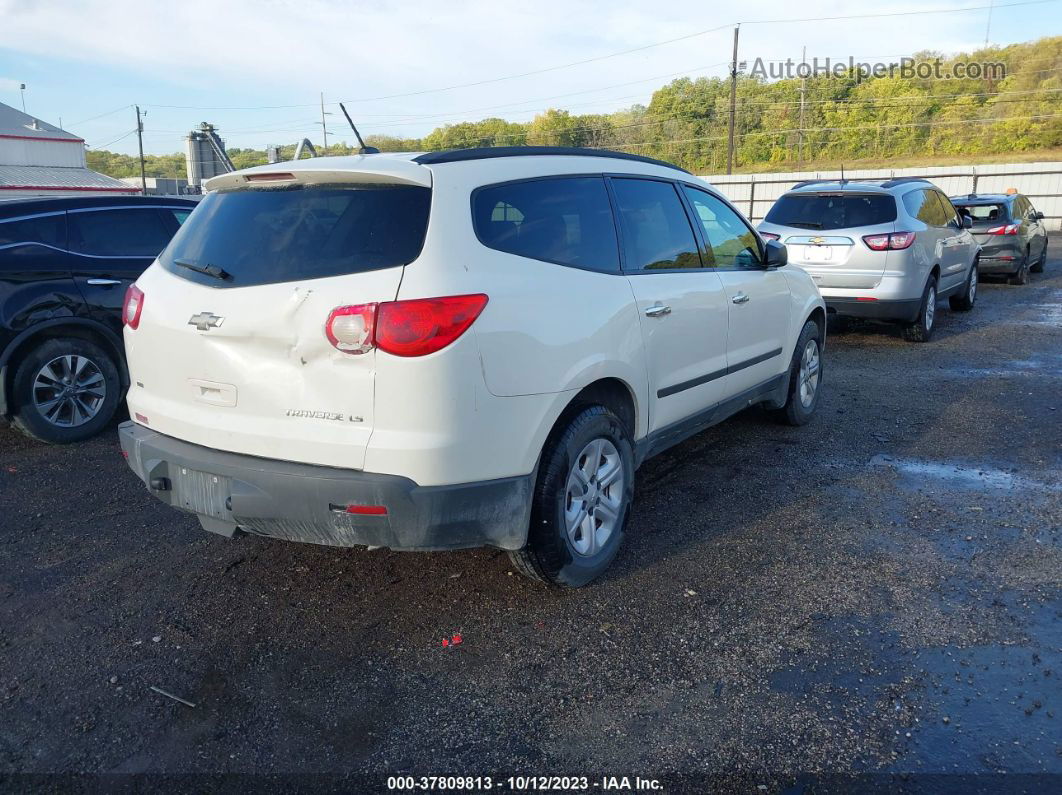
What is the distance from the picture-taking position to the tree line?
174 ft

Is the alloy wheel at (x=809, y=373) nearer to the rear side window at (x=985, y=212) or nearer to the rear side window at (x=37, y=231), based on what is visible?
the rear side window at (x=37, y=231)

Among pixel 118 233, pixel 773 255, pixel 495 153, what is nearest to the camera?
pixel 495 153

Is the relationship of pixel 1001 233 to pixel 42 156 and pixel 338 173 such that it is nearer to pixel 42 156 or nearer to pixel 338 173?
pixel 338 173

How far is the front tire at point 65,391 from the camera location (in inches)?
226

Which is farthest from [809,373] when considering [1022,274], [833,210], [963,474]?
[1022,274]

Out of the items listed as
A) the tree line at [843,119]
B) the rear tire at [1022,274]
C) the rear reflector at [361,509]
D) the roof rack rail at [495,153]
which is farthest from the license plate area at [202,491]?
the tree line at [843,119]

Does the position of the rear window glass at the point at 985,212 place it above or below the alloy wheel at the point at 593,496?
above

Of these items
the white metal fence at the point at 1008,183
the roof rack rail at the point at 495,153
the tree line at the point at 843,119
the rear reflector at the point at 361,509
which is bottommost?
the rear reflector at the point at 361,509

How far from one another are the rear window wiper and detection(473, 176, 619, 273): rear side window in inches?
40.4

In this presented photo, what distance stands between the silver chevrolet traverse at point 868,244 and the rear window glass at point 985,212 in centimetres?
626

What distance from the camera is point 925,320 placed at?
953cm

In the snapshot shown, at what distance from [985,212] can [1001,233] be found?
2.33 feet

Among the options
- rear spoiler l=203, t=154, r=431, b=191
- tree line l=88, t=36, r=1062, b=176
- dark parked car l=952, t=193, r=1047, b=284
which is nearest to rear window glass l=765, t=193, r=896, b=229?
dark parked car l=952, t=193, r=1047, b=284

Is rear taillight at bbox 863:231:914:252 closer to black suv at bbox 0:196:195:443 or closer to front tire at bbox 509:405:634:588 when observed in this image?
front tire at bbox 509:405:634:588
